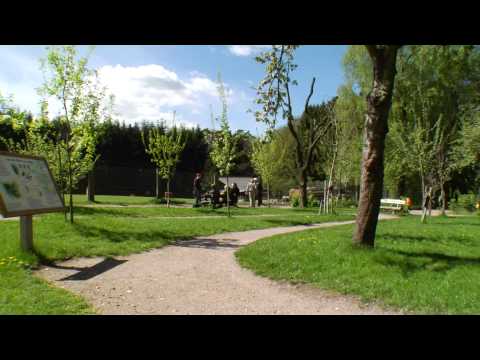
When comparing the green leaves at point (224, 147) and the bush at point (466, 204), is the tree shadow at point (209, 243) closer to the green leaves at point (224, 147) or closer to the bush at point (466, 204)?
the green leaves at point (224, 147)

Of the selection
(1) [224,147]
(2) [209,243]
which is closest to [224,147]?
(1) [224,147]

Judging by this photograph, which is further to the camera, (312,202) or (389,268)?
(312,202)

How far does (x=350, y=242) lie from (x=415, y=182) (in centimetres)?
2942

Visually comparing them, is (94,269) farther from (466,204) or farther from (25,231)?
(466,204)

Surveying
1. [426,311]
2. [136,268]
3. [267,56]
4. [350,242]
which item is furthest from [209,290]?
[267,56]

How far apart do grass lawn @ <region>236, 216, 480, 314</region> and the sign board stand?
414 centimetres

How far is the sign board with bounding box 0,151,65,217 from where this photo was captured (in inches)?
261

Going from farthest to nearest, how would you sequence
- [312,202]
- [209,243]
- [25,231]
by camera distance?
[312,202] → [209,243] → [25,231]

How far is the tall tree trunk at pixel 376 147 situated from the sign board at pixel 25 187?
20.5 ft

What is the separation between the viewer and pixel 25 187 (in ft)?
23.9

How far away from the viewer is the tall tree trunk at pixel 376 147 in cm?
724

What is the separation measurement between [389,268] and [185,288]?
10.6 feet

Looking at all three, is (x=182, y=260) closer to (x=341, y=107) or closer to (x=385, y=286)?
(x=385, y=286)

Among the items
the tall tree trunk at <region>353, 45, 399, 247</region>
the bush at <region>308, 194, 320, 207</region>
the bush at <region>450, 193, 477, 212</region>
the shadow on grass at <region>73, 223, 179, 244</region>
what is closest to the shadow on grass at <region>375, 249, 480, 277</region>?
Answer: the tall tree trunk at <region>353, 45, 399, 247</region>
